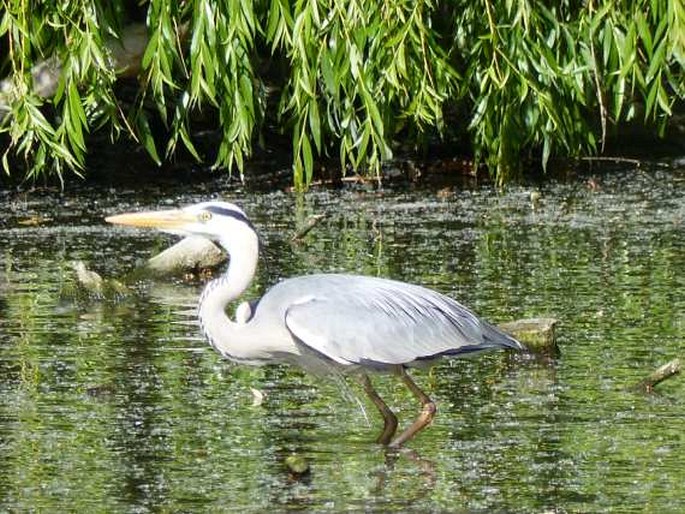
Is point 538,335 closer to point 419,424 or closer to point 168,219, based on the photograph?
point 419,424

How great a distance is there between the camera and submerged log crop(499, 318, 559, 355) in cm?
784

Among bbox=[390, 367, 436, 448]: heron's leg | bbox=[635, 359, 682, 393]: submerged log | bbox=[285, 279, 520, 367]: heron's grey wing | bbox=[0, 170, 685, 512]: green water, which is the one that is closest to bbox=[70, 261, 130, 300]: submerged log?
bbox=[0, 170, 685, 512]: green water

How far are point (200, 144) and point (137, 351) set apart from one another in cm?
765

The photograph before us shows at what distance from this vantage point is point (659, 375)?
23.2 feet

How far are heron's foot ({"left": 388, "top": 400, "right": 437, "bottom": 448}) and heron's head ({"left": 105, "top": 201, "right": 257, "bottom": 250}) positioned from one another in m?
0.95

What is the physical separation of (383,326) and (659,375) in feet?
3.91

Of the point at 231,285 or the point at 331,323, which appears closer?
the point at 331,323

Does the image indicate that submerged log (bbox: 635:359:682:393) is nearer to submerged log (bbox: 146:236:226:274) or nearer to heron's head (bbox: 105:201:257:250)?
heron's head (bbox: 105:201:257:250)

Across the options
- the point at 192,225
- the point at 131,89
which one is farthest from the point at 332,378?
the point at 131,89

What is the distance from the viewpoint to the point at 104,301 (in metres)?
9.64

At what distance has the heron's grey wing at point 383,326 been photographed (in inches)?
260

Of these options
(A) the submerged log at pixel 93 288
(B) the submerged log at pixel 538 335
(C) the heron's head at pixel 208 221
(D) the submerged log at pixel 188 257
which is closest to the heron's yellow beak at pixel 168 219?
(C) the heron's head at pixel 208 221

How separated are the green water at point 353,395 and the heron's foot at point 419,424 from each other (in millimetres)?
44

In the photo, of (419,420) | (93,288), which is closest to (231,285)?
(419,420)
